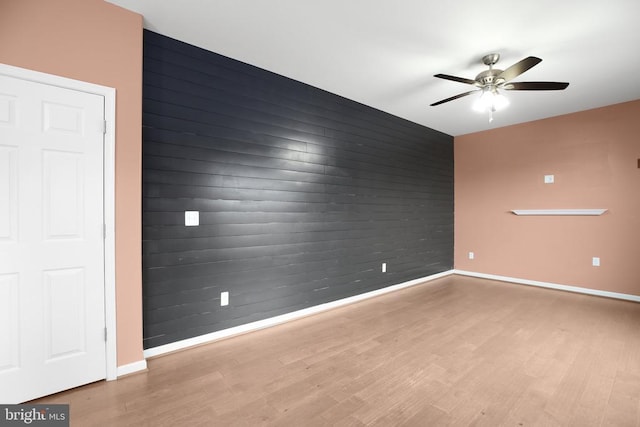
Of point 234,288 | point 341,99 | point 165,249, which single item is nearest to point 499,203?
point 341,99

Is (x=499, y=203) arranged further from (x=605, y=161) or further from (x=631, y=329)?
(x=631, y=329)

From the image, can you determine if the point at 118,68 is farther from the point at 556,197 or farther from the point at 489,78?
the point at 556,197

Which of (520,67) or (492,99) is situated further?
(492,99)

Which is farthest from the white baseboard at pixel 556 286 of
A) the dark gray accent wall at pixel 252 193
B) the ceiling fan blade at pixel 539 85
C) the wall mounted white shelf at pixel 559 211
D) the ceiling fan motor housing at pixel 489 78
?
the ceiling fan motor housing at pixel 489 78

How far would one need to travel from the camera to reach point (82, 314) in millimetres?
1979

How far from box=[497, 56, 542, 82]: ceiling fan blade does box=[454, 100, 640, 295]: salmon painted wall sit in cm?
288

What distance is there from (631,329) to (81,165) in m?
5.49

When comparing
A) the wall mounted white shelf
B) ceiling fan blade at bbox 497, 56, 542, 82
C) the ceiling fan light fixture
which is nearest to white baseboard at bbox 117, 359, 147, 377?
ceiling fan blade at bbox 497, 56, 542, 82

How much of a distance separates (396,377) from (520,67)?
281 cm

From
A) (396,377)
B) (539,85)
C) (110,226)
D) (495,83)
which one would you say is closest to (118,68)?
(110,226)

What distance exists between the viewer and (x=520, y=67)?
238 centimetres

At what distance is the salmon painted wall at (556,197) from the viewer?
4.00m

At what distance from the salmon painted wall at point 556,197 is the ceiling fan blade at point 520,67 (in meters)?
2.88

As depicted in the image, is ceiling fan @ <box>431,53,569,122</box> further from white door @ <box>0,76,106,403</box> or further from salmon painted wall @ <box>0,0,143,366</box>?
white door @ <box>0,76,106,403</box>
